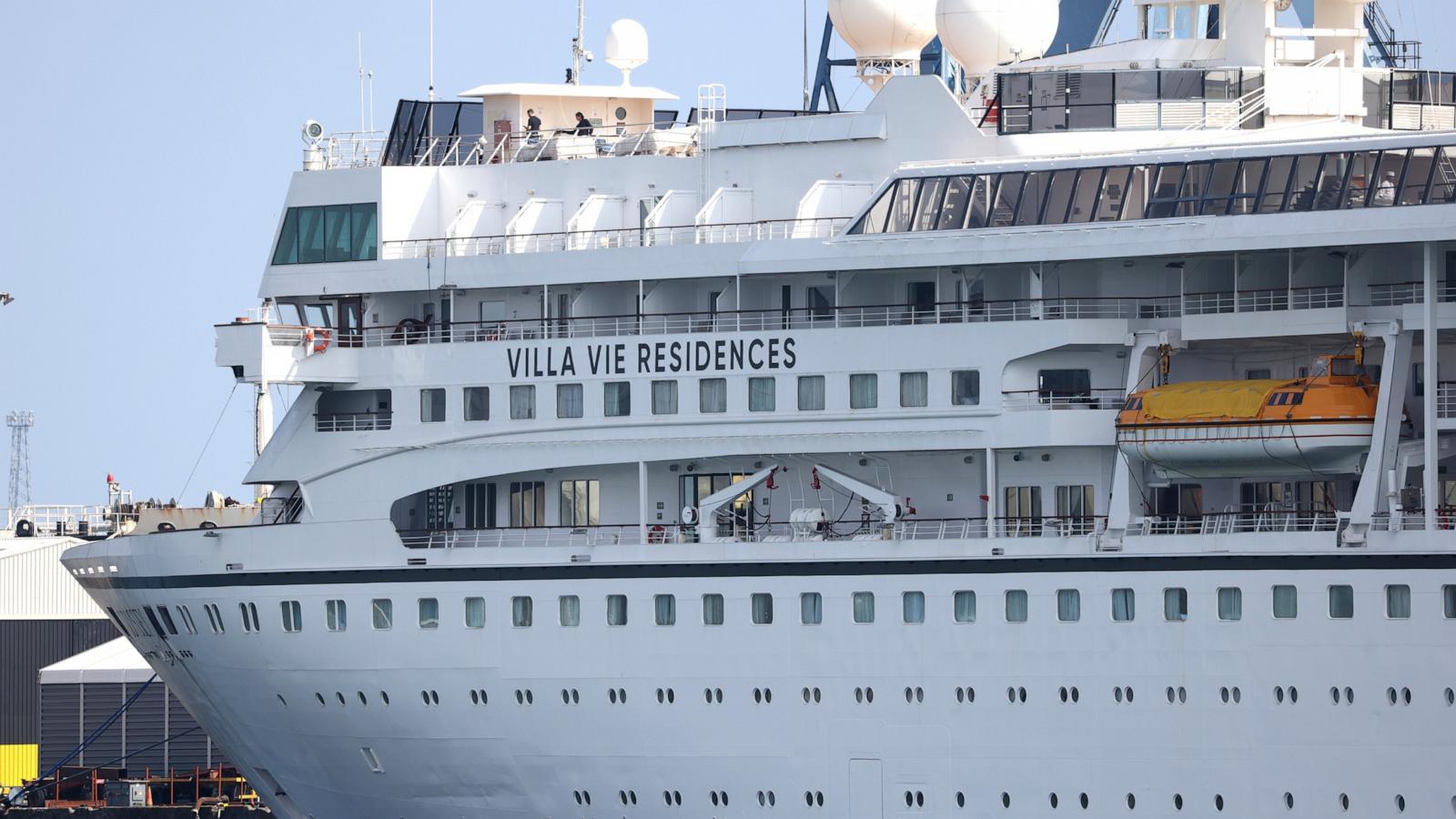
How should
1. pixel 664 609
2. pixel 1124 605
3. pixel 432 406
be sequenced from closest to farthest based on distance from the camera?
pixel 1124 605 → pixel 664 609 → pixel 432 406

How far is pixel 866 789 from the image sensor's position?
105ft

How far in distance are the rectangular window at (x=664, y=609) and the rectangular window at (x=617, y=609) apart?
417 millimetres

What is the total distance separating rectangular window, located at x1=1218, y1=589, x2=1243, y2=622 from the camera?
3061cm

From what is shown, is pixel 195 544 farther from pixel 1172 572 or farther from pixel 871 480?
pixel 1172 572

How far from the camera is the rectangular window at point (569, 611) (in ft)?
109

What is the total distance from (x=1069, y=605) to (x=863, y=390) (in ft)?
14.0

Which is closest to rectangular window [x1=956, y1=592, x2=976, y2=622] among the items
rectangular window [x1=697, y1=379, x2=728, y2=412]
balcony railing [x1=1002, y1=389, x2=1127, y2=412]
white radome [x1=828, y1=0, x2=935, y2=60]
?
balcony railing [x1=1002, y1=389, x2=1127, y2=412]

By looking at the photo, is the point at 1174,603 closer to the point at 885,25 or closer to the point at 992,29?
the point at 992,29

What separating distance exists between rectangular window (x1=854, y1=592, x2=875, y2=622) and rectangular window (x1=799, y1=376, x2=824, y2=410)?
9.37 feet

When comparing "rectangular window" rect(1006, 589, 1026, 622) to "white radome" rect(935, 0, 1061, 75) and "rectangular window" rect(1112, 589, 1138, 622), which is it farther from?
"white radome" rect(935, 0, 1061, 75)

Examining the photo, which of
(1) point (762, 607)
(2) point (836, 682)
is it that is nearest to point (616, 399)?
(1) point (762, 607)

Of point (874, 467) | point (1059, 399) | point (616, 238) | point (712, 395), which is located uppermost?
point (616, 238)

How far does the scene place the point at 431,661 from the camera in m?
33.6

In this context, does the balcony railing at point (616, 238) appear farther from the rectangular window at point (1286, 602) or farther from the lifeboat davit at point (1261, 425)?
the rectangular window at point (1286, 602)
